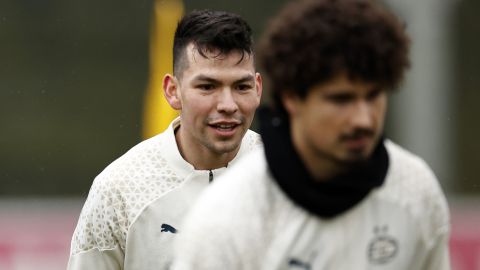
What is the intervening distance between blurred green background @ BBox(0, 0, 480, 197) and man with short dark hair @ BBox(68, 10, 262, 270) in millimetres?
15237

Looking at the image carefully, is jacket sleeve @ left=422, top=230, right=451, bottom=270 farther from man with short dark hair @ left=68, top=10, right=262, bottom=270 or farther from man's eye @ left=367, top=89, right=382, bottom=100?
man with short dark hair @ left=68, top=10, right=262, bottom=270

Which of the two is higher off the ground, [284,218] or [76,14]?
[76,14]

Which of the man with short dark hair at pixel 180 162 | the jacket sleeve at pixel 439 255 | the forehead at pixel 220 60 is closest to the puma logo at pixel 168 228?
the man with short dark hair at pixel 180 162

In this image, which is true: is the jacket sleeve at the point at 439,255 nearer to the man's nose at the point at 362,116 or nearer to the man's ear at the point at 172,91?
the man's nose at the point at 362,116

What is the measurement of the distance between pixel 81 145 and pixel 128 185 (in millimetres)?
16846

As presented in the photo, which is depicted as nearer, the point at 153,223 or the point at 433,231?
the point at 433,231

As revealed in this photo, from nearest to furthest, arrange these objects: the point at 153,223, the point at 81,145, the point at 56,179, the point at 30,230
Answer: the point at 153,223 < the point at 30,230 < the point at 56,179 < the point at 81,145

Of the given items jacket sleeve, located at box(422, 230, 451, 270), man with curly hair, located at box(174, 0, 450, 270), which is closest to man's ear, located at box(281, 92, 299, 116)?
man with curly hair, located at box(174, 0, 450, 270)

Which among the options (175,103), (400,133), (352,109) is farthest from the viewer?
(400,133)

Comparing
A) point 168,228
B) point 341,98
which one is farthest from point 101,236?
point 341,98

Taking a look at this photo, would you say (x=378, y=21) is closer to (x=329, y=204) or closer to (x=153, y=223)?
(x=329, y=204)

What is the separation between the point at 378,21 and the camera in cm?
432

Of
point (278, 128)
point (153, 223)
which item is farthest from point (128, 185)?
point (278, 128)

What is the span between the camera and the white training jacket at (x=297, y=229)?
14.1 ft
